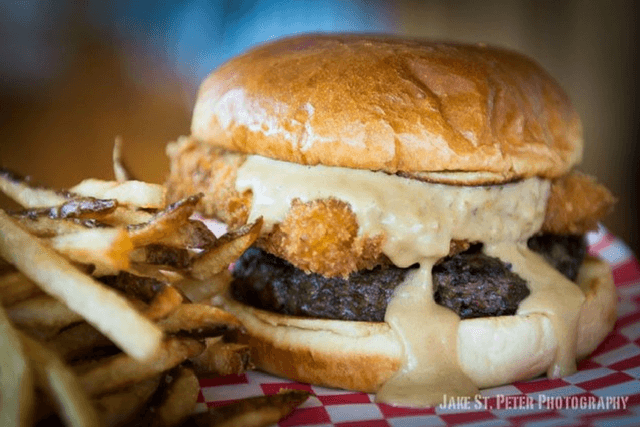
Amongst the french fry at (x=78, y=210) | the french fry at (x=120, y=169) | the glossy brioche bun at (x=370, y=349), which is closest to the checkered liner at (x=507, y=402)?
the glossy brioche bun at (x=370, y=349)

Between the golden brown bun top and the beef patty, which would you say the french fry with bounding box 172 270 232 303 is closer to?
the beef patty

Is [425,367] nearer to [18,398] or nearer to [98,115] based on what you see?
[18,398]

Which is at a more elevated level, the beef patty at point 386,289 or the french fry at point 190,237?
the french fry at point 190,237

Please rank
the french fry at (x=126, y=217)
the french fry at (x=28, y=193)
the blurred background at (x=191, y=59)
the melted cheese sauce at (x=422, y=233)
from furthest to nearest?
the blurred background at (x=191, y=59), the melted cheese sauce at (x=422, y=233), the french fry at (x=28, y=193), the french fry at (x=126, y=217)

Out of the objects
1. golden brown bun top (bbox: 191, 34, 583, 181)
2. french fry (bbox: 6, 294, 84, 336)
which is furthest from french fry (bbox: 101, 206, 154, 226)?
golden brown bun top (bbox: 191, 34, 583, 181)

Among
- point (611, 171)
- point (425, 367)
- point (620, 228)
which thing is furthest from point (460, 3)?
point (425, 367)

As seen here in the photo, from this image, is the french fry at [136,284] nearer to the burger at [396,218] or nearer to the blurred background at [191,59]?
the burger at [396,218]

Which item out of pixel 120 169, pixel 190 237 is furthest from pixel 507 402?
pixel 120 169
